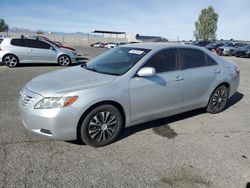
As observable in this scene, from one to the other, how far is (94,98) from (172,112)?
1.74m

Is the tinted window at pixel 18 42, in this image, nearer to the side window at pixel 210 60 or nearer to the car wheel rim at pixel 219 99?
the side window at pixel 210 60

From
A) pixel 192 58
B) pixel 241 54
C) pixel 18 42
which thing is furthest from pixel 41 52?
pixel 241 54

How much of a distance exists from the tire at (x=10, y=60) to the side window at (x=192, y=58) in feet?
32.4

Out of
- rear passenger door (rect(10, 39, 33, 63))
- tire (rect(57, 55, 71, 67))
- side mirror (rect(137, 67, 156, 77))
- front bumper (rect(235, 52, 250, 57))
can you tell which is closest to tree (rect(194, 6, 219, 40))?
front bumper (rect(235, 52, 250, 57))

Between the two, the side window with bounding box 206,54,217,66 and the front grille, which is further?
the side window with bounding box 206,54,217,66

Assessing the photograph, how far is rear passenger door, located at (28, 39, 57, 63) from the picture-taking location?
12547 mm

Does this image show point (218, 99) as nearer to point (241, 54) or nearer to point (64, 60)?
point (64, 60)

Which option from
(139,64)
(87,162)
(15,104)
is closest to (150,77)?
(139,64)

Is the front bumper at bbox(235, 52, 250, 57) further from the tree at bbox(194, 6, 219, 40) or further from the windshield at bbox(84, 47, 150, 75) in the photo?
the tree at bbox(194, 6, 219, 40)

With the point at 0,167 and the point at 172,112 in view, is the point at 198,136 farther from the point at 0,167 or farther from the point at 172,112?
the point at 0,167

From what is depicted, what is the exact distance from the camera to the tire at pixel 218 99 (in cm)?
543

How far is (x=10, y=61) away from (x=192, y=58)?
10.0m

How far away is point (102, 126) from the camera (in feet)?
12.5

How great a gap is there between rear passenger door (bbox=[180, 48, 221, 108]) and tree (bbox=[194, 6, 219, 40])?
72.3 m
